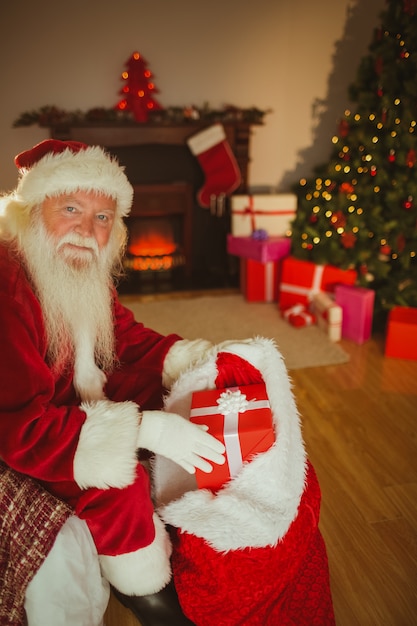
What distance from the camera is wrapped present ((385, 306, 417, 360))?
2.63 meters

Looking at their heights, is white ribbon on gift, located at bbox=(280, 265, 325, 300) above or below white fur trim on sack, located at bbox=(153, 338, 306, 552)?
below

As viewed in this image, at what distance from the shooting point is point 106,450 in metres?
1.08

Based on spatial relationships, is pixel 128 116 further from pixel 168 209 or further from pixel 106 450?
pixel 106 450

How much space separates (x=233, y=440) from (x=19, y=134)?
3.55 metres

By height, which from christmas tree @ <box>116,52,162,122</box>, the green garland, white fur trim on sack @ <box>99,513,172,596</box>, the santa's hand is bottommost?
white fur trim on sack @ <box>99,513,172,596</box>

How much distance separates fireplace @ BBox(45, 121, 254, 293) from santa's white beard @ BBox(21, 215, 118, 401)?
246 cm

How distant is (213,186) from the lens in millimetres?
3865

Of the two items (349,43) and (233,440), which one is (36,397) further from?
(349,43)

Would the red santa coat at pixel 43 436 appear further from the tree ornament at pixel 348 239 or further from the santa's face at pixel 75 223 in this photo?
the tree ornament at pixel 348 239

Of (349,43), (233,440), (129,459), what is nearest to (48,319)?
(129,459)

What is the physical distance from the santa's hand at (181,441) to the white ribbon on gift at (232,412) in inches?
1.0

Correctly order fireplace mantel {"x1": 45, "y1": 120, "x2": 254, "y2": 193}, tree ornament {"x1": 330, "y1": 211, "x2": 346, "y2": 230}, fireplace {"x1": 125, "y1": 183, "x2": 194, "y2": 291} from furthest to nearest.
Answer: fireplace {"x1": 125, "y1": 183, "x2": 194, "y2": 291}, fireplace mantel {"x1": 45, "y1": 120, "x2": 254, "y2": 193}, tree ornament {"x1": 330, "y1": 211, "x2": 346, "y2": 230}

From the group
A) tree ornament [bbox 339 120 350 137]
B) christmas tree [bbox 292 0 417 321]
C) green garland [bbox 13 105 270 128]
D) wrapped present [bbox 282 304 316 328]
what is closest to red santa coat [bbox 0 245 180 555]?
wrapped present [bbox 282 304 316 328]

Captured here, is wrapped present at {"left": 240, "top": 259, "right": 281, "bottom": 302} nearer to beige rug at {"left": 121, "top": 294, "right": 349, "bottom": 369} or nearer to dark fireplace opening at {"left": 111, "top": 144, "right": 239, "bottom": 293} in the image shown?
beige rug at {"left": 121, "top": 294, "right": 349, "bottom": 369}
